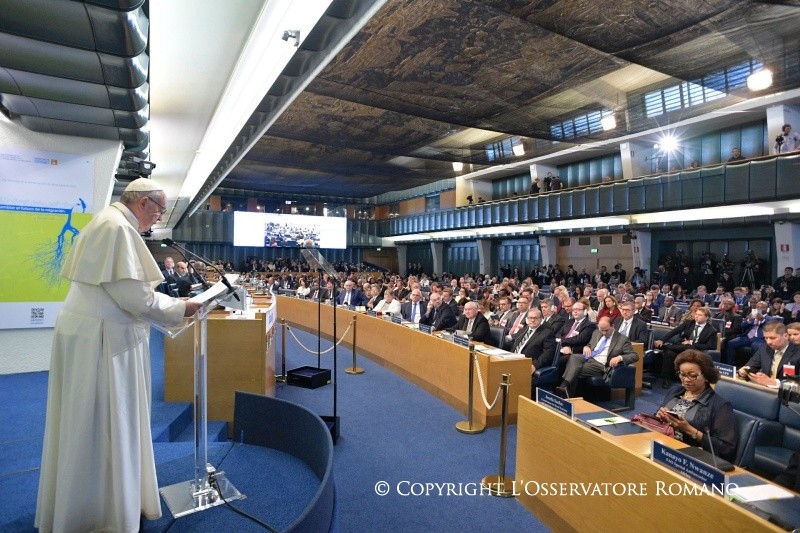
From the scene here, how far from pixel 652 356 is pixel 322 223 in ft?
78.1

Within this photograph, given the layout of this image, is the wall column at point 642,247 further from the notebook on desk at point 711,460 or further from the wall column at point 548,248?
the notebook on desk at point 711,460

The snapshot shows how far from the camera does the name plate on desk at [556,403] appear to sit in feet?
9.96

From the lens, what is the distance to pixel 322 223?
94.4ft

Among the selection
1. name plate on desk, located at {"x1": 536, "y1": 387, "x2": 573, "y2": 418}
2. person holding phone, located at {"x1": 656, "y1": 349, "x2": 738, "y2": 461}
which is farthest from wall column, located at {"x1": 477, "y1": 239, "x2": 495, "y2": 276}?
person holding phone, located at {"x1": 656, "y1": 349, "x2": 738, "y2": 461}

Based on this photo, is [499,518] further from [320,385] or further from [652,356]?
[652,356]

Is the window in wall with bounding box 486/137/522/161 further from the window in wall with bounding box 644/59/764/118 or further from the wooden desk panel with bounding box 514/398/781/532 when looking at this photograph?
the wooden desk panel with bounding box 514/398/781/532

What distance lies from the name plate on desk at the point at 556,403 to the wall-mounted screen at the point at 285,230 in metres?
24.4

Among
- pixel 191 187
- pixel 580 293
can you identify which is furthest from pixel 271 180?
pixel 580 293

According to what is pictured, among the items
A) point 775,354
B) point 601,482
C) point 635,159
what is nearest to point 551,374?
point 775,354

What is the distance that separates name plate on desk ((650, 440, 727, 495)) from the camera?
197 cm

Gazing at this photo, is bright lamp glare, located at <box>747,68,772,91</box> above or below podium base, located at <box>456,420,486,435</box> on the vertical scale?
above

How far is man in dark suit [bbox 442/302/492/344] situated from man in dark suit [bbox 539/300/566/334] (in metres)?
0.85

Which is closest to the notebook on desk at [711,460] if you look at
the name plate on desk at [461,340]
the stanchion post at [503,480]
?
the stanchion post at [503,480]

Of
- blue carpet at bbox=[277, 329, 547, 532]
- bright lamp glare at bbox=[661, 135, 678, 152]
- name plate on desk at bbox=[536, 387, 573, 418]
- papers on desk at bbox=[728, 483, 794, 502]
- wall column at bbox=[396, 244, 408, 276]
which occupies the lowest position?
blue carpet at bbox=[277, 329, 547, 532]
